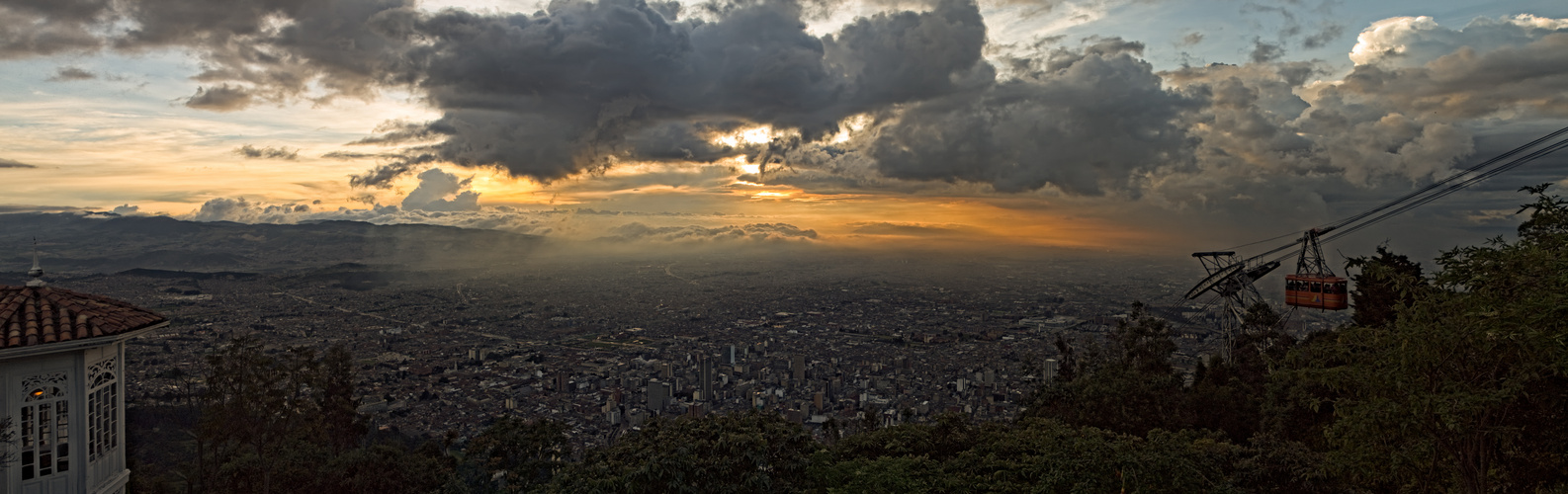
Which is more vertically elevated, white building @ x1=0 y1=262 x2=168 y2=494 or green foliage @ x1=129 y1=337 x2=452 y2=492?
white building @ x1=0 y1=262 x2=168 y2=494

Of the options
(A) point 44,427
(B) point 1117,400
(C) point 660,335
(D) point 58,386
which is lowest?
(C) point 660,335

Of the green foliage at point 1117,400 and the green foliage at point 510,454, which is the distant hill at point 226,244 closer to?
the green foliage at point 510,454

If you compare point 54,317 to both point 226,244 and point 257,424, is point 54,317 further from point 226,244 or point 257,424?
point 226,244

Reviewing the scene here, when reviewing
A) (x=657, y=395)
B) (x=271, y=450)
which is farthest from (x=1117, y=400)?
(x=657, y=395)

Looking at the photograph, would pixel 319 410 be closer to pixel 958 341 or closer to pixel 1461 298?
pixel 1461 298

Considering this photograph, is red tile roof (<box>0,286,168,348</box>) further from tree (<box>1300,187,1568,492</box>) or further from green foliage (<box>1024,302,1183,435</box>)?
green foliage (<box>1024,302,1183,435</box>)

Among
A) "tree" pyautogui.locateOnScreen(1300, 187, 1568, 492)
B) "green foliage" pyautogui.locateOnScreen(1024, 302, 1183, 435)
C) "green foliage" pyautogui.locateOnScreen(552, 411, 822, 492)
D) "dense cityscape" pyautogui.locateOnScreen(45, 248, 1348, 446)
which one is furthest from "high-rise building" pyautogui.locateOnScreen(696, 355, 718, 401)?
"tree" pyautogui.locateOnScreen(1300, 187, 1568, 492)
